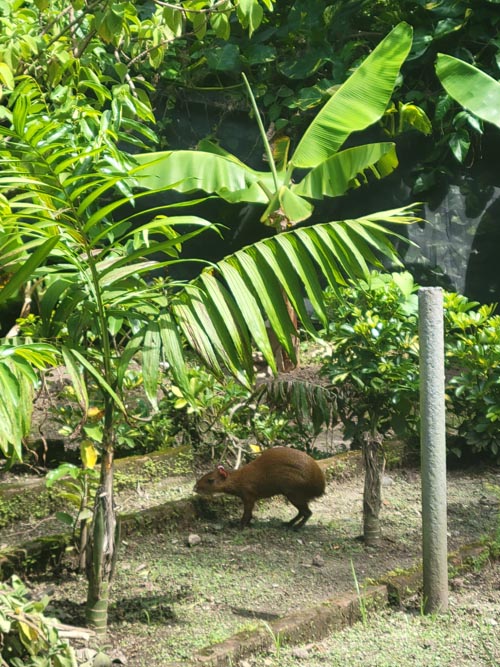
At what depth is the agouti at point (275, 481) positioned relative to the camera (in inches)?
205

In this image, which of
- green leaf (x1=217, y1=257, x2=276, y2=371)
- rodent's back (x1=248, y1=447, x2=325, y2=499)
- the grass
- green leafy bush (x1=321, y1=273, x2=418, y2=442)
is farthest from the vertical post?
rodent's back (x1=248, y1=447, x2=325, y2=499)

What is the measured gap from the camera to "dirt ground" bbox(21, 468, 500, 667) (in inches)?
155

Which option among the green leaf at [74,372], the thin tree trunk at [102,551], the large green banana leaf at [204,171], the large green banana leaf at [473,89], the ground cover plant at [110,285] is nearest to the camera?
the green leaf at [74,372]

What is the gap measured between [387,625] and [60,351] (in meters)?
1.87

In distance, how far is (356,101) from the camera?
257 inches

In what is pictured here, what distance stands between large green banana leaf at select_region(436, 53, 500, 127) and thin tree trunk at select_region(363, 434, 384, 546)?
241 centimetres

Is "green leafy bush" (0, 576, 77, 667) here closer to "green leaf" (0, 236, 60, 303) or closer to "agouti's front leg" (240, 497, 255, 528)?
"green leaf" (0, 236, 60, 303)

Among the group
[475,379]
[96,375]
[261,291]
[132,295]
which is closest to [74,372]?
[96,375]

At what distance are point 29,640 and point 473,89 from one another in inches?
178

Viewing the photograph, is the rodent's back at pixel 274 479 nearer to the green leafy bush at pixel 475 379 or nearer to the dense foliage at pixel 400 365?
the dense foliage at pixel 400 365

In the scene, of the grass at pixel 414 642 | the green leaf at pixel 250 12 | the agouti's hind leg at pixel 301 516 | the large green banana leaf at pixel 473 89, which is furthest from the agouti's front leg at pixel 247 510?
the large green banana leaf at pixel 473 89

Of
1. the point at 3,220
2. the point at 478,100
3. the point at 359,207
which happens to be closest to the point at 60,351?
the point at 3,220

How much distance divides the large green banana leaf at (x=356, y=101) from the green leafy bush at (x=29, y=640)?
404 centimetres

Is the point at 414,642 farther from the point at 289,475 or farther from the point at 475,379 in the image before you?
the point at 475,379
